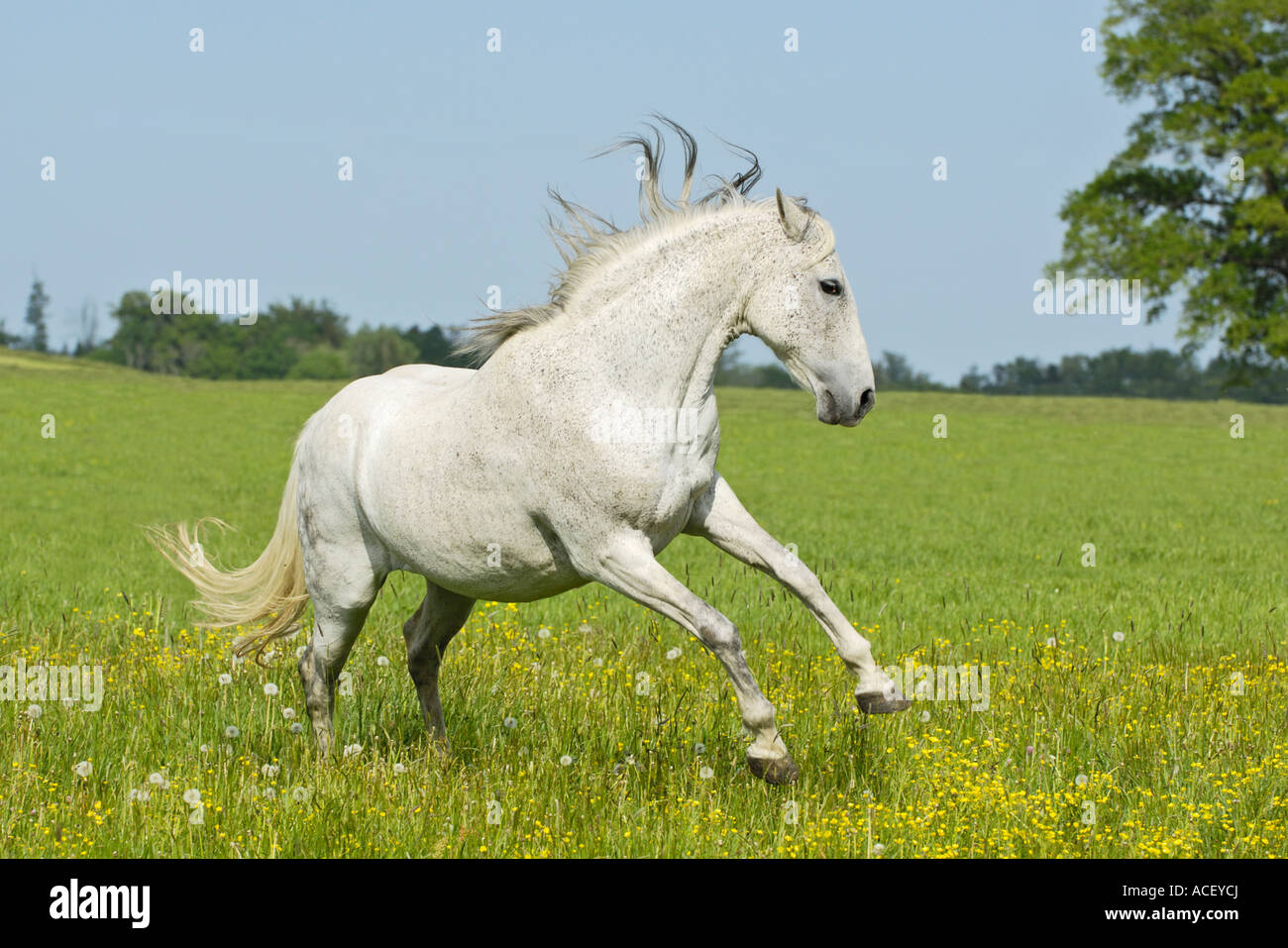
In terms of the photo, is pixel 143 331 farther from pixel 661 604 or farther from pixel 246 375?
pixel 661 604

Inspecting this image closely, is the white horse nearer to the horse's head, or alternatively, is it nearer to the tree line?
the horse's head

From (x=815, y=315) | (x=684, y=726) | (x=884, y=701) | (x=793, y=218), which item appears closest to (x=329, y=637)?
(x=684, y=726)

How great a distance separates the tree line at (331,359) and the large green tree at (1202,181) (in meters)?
25.1

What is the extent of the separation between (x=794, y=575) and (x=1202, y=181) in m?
44.8

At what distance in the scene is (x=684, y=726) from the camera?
6.68 metres

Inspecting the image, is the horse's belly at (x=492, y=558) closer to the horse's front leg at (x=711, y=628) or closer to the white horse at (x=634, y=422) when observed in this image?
the white horse at (x=634, y=422)

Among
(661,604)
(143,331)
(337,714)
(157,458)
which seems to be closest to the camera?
(661,604)

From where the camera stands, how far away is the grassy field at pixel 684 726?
5059 mm

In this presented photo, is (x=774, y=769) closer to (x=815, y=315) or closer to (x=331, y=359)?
(x=815, y=315)

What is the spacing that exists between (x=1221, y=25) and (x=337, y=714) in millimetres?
45878

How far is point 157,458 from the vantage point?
2902 cm

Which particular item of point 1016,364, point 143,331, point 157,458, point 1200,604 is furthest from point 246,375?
point 1200,604

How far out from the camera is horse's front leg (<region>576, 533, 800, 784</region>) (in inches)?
193
